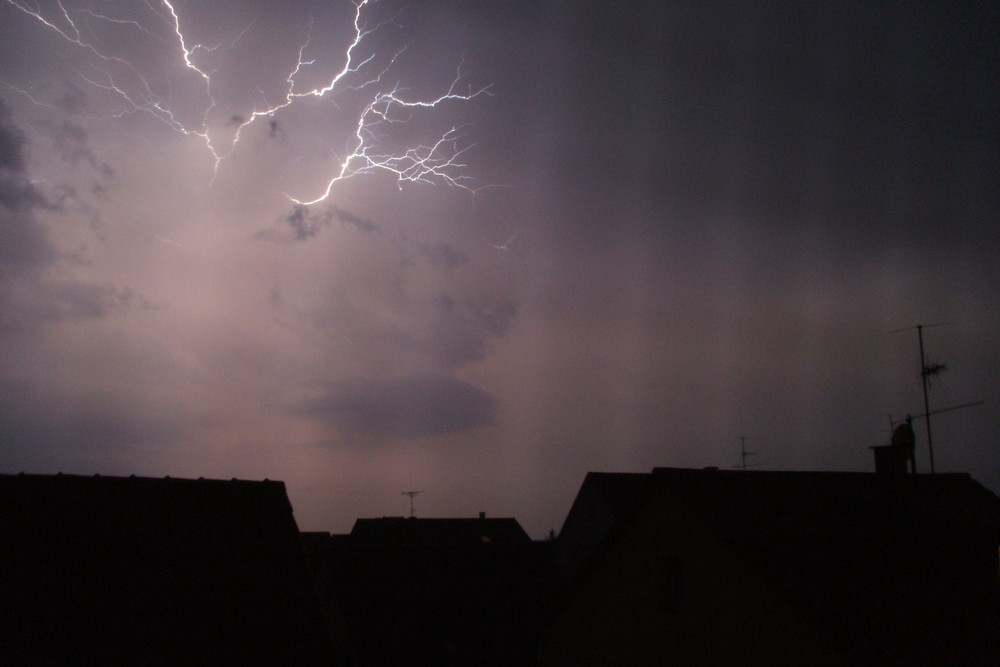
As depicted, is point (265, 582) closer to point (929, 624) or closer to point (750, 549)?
point (750, 549)

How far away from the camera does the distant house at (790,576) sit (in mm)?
10000

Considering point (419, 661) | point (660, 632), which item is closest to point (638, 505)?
point (660, 632)

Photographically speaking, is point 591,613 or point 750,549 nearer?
point 750,549

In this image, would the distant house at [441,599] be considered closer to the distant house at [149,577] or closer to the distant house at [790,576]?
the distant house at [790,576]

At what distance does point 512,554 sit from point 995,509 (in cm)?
1698

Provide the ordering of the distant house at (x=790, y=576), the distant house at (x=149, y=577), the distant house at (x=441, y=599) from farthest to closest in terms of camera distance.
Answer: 1. the distant house at (x=441, y=599)
2. the distant house at (x=790, y=576)
3. the distant house at (x=149, y=577)

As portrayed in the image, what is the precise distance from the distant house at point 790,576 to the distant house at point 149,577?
5370 millimetres

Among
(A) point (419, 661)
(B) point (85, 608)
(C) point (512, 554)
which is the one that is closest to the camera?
(B) point (85, 608)

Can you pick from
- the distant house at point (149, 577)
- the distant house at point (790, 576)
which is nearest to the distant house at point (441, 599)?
the distant house at point (790, 576)

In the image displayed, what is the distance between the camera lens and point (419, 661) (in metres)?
21.2

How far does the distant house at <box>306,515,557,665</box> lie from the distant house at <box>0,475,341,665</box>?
9.58 meters

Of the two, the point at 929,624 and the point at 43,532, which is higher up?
the point at 43,532

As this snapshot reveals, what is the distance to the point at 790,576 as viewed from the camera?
34.3ft

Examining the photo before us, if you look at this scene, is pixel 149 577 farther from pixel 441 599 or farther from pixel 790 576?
pixel 441 599
